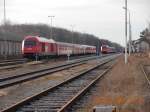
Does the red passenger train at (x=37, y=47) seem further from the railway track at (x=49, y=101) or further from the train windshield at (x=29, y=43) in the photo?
the railway track at (x=49, y=101)

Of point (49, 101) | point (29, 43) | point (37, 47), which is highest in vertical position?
point (29, 43)

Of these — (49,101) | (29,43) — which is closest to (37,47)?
(29,43)

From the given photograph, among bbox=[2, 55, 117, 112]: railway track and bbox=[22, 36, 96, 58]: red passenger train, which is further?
bbox=[22, 36, 96, 58]: red passenger train

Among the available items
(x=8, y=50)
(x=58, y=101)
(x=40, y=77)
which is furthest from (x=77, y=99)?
(x=8, y=50)

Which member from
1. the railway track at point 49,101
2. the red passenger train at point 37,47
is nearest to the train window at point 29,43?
the red passenger train at point 37,47

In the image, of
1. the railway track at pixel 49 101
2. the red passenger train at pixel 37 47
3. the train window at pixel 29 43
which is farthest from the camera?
the train window at pixel 29 43

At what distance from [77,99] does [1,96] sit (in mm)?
3449

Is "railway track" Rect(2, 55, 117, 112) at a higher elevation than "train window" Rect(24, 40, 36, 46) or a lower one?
lower

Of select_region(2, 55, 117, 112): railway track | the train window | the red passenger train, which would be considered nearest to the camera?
select_region(2, 55, 117, 112): railway track

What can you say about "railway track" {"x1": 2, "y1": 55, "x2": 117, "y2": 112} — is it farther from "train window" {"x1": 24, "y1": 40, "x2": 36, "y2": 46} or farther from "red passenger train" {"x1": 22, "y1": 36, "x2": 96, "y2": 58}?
"train window" {"x1": 24, "y1": 40, "x2": 36, "y2": 46}

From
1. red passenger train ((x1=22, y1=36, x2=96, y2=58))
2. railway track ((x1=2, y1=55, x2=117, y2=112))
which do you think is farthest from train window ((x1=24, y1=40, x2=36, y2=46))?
railway track ((x1=2, y1=55, x2=117, y2=112))

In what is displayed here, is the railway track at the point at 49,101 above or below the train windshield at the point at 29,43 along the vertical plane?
below

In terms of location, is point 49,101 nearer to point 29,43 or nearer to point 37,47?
point 37,47

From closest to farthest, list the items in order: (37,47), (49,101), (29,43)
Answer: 1. (49,101)
2. (37,47)
3. (29,43)
